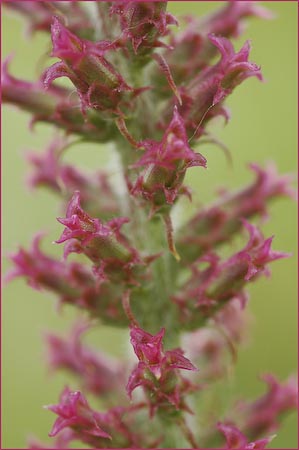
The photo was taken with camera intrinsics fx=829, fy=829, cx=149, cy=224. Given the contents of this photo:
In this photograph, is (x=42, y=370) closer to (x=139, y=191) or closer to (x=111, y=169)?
(x=111, y=169)

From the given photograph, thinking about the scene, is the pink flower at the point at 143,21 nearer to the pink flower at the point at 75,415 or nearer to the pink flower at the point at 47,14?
the pink flower at the point at 47,14

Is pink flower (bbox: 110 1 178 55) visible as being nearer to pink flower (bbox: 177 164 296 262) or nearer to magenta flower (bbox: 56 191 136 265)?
magenta flower (bbox: 56 191 136 265)

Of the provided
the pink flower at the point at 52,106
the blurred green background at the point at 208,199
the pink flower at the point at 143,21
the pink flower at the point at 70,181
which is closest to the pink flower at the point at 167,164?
the pink flower at the point at 143,21

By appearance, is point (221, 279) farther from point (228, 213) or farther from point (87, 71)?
point (87, 71)

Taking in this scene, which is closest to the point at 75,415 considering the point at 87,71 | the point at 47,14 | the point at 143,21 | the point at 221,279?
the point at 221,279

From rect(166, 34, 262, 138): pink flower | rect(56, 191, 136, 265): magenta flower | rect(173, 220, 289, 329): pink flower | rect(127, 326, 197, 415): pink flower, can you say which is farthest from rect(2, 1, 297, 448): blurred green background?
rect(166, 34, 262, 138): pink flower
